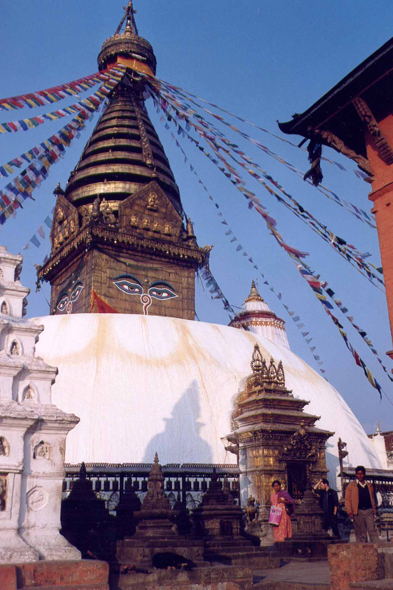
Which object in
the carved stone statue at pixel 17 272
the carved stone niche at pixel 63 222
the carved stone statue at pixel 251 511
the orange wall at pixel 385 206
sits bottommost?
the carved stone statue at pixel 251 511

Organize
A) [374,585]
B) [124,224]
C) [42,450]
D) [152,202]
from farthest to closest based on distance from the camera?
[152,202] → [124,224] → [42,450] → [374,585]

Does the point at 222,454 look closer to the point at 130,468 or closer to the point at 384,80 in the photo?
the point at 130,468

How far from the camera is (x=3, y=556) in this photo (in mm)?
5148

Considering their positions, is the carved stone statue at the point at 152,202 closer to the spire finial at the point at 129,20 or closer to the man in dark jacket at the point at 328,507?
the spire finial at the point at 129,20

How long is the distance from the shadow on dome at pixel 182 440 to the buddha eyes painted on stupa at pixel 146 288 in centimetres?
902

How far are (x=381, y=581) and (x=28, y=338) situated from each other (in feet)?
14.9

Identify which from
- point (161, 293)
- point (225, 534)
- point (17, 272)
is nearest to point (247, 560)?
point (225, 534)

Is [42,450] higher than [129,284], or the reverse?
[129,284]

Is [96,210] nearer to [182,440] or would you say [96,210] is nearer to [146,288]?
[146,288]

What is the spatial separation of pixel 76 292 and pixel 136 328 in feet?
27.3

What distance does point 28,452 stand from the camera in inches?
233

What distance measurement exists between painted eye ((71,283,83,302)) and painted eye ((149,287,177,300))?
292 centimetres

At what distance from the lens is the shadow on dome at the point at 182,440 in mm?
12883

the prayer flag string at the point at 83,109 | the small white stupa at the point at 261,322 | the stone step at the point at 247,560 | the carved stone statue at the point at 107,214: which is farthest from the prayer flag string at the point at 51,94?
the small white stupa at the point at 261,322
